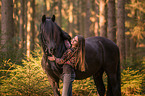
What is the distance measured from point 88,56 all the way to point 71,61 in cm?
70

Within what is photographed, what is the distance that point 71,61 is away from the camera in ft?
10.5

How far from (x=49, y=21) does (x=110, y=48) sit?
2116 mm

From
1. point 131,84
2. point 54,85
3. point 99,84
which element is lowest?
point 131,84

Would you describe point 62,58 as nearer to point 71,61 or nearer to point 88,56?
point 71,61

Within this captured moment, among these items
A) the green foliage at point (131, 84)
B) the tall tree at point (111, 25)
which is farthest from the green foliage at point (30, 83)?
the tall tree at point (111, 25)

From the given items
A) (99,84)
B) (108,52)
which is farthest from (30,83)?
(108,52)

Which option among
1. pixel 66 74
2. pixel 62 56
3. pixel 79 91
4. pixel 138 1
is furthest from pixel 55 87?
pixel 138 1

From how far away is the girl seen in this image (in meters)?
3.06

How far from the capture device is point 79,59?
3.29 m

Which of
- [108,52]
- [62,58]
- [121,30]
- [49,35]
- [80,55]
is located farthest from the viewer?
[121,30]

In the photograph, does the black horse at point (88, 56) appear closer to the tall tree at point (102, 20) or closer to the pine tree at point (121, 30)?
the pine tree at point (121, 30)

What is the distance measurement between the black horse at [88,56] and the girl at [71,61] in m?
0.11

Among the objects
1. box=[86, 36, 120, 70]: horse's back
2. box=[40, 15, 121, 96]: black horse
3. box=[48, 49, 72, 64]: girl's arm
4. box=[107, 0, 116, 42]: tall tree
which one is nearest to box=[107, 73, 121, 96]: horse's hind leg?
box=[40, 15, 121, 96]: black horse

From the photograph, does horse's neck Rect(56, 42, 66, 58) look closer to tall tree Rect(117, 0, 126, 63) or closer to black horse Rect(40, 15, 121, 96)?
black horse Rect(40, 15, 121, 96)
